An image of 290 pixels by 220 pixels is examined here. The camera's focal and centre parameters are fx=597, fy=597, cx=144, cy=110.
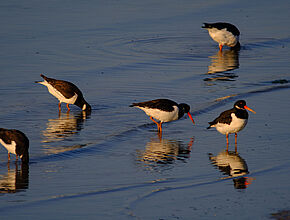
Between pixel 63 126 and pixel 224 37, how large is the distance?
10338 mm

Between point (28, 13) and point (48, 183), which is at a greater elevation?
point (28, 13)

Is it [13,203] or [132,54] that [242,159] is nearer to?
[13,203]

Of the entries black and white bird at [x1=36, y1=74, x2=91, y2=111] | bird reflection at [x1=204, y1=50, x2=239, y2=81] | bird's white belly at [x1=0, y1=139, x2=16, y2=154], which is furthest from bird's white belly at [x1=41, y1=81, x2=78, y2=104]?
bird reflection at [x1=204, y1=50, x2=239, y2=81]

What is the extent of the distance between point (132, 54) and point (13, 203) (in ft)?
42.7

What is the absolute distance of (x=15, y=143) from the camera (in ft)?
36.5

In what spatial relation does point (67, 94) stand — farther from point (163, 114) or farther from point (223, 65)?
point (223, 65)

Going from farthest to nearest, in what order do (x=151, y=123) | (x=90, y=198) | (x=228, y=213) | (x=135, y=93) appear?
(x=135, y=93) → (x=151, y=123) → (x=90, y=198) → (x=228, y=213)

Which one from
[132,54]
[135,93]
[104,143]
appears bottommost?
[104,143]

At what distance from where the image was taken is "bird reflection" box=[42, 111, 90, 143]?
13.3m

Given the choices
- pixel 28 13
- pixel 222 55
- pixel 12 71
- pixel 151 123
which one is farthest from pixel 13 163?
pixel 28 13

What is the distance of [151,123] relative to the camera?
48.2 ft

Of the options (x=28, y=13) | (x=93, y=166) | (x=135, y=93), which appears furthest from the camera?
(x=28, y=13)

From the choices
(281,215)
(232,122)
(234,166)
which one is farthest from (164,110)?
(281,215)

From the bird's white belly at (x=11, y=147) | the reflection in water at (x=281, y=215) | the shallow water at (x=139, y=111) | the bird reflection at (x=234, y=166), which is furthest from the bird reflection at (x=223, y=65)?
the reflection in water at (x=281, y=215)
